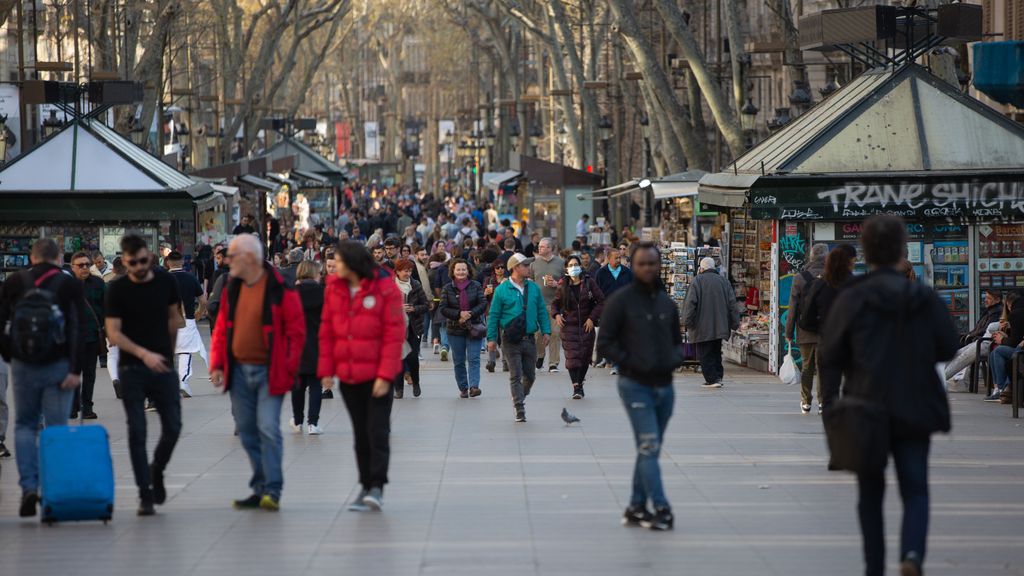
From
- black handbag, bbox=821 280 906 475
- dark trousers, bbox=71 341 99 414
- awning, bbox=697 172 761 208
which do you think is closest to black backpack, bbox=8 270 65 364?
black handbag, bbox=821 280 906 475

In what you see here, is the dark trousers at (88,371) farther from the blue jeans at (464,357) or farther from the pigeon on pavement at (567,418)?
the pigeon on pavement at (567,418)

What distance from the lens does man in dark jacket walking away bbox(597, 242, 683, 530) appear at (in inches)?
359

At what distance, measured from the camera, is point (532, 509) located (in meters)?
10.0

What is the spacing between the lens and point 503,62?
61.2m

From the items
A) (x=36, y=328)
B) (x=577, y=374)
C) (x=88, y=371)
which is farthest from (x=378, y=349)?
(x=577, y=374)

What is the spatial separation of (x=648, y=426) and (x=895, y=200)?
10.5m

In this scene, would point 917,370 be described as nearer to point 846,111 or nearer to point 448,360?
point 846,111

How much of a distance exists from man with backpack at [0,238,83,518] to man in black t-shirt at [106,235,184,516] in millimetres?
243

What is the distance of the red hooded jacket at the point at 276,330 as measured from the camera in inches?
382

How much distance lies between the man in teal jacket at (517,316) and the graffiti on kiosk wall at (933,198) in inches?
175

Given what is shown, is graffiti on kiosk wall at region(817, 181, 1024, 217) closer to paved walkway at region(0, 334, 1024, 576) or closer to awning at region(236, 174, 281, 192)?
paved walkway at region(0, 334, 1024, 576)

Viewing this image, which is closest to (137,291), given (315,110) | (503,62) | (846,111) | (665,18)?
(846,111)

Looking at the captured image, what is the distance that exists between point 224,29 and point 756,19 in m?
14.8

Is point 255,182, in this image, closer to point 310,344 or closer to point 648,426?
point 310,344
